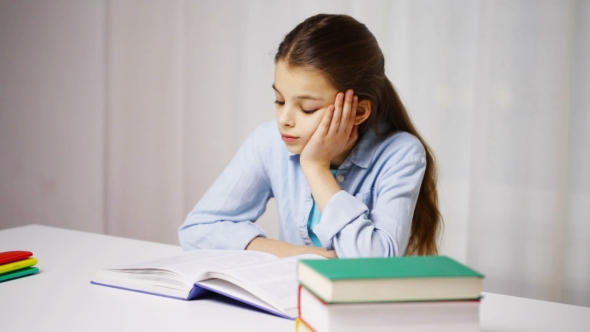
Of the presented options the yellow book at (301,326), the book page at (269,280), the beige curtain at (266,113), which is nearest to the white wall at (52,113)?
the beige curtain at (266,113)

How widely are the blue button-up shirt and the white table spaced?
0.89 ft

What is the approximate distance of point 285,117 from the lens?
125 centimetres

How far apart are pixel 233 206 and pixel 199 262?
431 millimetres

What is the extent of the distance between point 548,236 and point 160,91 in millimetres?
1769

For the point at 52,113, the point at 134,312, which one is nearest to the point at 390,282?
the point at 134,312

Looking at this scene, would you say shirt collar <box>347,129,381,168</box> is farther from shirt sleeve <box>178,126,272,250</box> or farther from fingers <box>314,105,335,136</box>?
shirt sleeve <box>178,126,272,250</box>

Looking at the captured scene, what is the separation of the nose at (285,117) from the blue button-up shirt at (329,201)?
176mm

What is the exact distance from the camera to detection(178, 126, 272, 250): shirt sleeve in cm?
135

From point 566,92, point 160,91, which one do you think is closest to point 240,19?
point 160,91

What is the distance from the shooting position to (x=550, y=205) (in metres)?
2.09

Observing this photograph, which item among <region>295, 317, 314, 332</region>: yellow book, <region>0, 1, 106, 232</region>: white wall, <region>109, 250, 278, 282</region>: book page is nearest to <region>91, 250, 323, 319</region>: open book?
<region>109, 250, 278, 282</region>: book page

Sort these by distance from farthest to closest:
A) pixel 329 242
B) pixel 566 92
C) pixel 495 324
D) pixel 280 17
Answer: pixel 280 17, pixel 566 92, pixel 329 242, pixel 495 324

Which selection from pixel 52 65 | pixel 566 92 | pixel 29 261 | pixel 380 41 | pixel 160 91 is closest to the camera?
pixel 29 261

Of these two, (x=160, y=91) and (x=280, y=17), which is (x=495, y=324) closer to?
(x=280, y=17)
